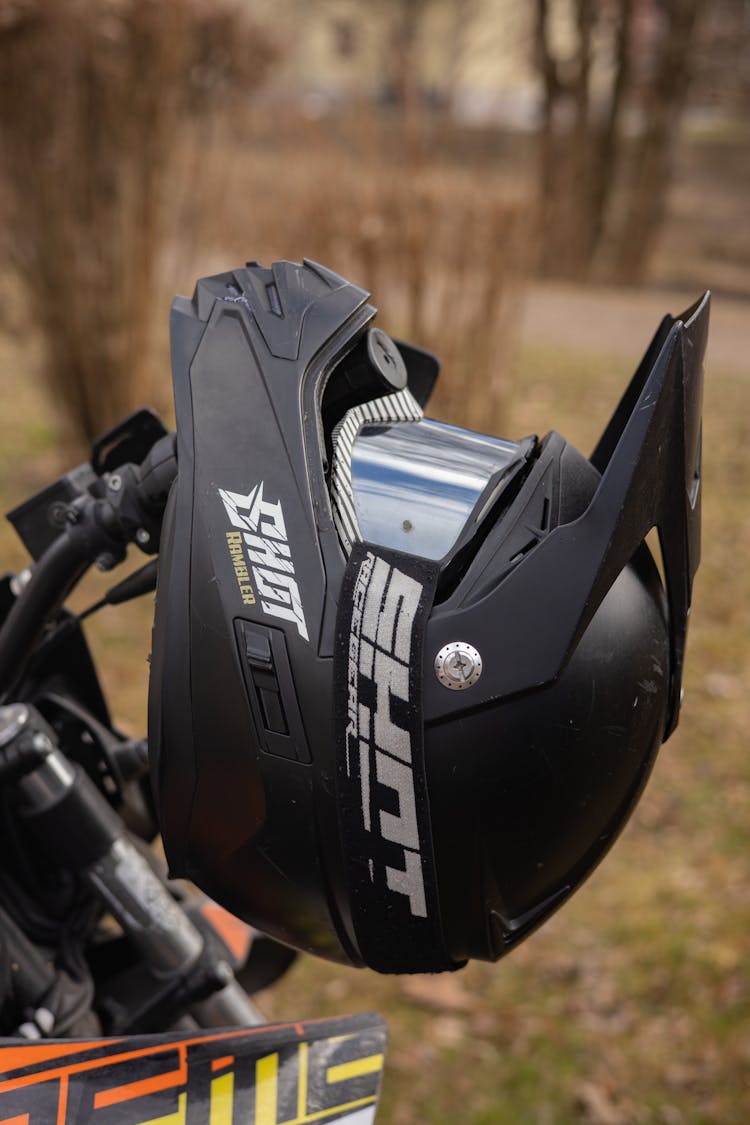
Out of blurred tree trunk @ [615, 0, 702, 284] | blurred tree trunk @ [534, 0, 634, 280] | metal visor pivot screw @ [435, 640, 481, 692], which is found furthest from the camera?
blurred tree trunk @ [534, 0, 634, 280]

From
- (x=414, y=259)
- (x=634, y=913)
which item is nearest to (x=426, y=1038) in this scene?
(x=634, y=913)

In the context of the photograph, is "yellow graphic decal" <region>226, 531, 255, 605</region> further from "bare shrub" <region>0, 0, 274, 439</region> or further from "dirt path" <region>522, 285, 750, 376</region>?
"dirt path" <region>522, 285, 750, 376</region>

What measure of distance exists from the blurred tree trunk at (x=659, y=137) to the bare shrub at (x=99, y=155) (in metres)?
7.38

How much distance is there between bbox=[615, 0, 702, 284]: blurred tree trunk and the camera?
12492 mm

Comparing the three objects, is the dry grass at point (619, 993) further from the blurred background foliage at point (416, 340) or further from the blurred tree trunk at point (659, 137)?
the blurred tree trunk at point (659, 137)

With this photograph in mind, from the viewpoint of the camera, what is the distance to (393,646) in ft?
4.02

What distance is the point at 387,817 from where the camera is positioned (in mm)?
1251

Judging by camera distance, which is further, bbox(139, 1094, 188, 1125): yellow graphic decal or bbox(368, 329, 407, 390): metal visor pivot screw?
bbox(368, 329, 407, 390): metal visor pivot screw

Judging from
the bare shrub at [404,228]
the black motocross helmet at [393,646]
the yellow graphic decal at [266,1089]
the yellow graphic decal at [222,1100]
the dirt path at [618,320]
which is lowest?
the dirt path at [618,320]

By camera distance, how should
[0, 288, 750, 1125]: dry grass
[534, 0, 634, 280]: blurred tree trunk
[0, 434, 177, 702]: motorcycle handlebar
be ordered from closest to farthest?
[0, 434, 177, 702]: motorcycle handlebar, [0, 288, 750, 1125]: dry grass, [534, 0, 634, 280]: blurred tree trunk

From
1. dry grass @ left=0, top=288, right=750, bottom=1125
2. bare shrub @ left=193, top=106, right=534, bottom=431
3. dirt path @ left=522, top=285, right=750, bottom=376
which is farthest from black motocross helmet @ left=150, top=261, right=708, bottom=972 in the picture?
dirt path @ left=522, top=285, right=750, bottom=376

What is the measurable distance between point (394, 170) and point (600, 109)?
828 centimetres

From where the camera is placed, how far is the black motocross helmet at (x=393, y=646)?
1231mm

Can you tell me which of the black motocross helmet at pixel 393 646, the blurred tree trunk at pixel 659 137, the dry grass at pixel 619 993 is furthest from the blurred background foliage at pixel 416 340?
the blurred tree trunk at pixel 659 137
